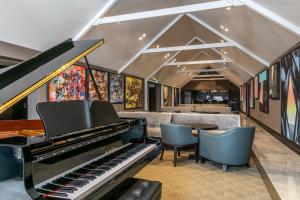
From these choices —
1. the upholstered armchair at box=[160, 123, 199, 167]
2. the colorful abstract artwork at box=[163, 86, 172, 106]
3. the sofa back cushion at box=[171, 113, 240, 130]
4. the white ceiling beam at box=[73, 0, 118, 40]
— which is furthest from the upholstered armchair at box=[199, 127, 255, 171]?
the colorful abstract artwork at box=[163, 86, 172, 106]

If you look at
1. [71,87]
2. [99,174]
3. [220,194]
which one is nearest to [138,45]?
[71,87]

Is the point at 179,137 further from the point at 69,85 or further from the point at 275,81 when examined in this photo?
the point at 275,81

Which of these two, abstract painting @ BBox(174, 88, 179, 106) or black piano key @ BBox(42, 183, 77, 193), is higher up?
abstract painting @ BBox(174, 88, 179, 106)

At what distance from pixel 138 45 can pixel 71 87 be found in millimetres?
2850

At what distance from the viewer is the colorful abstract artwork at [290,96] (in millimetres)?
4410

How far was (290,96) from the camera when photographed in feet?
15.8

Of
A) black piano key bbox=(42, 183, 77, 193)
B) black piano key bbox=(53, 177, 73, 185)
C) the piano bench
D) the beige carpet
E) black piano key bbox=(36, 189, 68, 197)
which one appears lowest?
the beige carpet

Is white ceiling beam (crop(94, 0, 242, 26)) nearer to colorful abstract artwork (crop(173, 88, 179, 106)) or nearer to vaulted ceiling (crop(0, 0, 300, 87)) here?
vaulted ceiling (crop(0, 0, 300, 87))

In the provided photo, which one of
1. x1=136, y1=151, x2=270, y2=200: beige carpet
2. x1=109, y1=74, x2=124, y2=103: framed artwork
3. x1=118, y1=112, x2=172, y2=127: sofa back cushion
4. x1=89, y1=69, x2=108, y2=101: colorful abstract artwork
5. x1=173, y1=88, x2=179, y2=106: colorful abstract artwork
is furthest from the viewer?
x1=173, y1=88, x2=179, y2=106: colorful abstract artwork

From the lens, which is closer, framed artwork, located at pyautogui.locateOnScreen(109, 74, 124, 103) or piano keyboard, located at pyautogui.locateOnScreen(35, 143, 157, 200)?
piano keyboard, located at pyautogui.locateOnScreen(35, 143, 157, 200)

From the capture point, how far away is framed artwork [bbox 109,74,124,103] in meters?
7.80

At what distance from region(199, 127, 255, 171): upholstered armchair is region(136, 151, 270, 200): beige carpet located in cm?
20

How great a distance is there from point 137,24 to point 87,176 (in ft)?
18.1

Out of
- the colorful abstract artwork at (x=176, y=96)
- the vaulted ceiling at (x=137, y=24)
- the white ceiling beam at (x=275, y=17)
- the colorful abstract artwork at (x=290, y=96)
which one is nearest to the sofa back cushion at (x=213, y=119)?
the colorful abstract artwork at (x=290, y=96)
